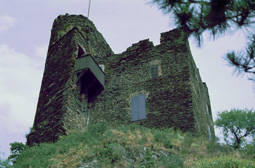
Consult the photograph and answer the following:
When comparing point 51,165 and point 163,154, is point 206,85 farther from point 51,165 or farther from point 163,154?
point 51,165

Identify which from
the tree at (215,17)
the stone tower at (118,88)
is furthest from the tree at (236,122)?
the tree at (215,17)

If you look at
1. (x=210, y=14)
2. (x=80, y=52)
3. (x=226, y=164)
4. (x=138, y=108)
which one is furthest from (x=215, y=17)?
(x=80, y=52)

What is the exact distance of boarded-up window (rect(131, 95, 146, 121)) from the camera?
15.0 meters

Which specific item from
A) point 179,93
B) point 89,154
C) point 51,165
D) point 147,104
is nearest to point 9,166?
point 51,165

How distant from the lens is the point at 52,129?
1404 centimetres

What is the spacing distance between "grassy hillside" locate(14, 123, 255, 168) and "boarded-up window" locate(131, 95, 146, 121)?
211 cm

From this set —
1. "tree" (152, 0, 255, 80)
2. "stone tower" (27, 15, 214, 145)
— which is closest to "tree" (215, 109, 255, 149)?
"stone tower" (27, 15, 214, 145)

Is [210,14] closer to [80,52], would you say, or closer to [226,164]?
[226,164]

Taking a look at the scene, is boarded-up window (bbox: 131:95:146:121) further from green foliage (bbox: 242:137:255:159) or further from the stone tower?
green foliage (bbox: 242:137:255:159)

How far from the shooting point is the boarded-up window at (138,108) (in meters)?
15.0

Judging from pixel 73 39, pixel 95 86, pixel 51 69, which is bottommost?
pixel 95 86

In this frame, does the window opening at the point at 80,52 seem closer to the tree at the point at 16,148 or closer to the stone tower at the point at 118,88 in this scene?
the stone tower at the point at 118,88

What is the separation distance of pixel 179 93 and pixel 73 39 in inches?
284

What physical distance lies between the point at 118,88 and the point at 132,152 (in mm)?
6973
